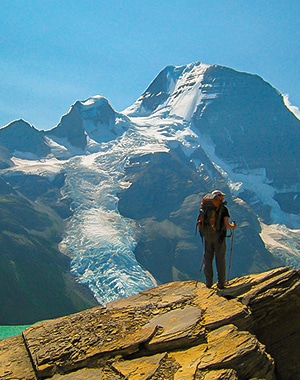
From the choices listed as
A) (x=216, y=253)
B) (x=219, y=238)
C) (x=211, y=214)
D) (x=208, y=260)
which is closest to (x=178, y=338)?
(x=216, y=253)

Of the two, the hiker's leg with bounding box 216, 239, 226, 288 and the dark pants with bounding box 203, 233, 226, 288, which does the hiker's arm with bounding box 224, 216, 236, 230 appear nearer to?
the dark pants with bounding box 203, 233, 226, 288

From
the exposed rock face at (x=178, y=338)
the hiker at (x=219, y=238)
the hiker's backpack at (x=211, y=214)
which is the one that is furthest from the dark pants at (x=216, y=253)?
the exposed rock face at (x=178, y=338)

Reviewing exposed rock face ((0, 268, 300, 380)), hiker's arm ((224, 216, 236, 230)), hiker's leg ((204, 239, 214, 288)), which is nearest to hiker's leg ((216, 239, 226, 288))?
hiker's leg ((204, 239, 214, 288))

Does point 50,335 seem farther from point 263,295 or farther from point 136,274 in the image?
point 136,274

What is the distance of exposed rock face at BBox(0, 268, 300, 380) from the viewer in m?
11.3

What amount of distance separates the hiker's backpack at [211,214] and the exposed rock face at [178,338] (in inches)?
83.7

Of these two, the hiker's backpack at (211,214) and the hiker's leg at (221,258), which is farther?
the hiker's leg at (221,258)

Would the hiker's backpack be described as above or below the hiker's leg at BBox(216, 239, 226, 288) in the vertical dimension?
above

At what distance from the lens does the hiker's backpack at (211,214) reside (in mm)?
15180

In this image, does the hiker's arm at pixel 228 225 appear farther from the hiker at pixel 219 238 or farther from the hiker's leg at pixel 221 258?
the hiker's leg at pixel 221 258

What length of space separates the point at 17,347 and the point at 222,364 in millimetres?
6299

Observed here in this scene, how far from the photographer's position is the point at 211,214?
1523 cm

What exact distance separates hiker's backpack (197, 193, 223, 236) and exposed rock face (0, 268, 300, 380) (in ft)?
6.97

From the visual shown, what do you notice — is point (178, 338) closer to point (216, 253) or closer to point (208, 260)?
point (216, 253)
